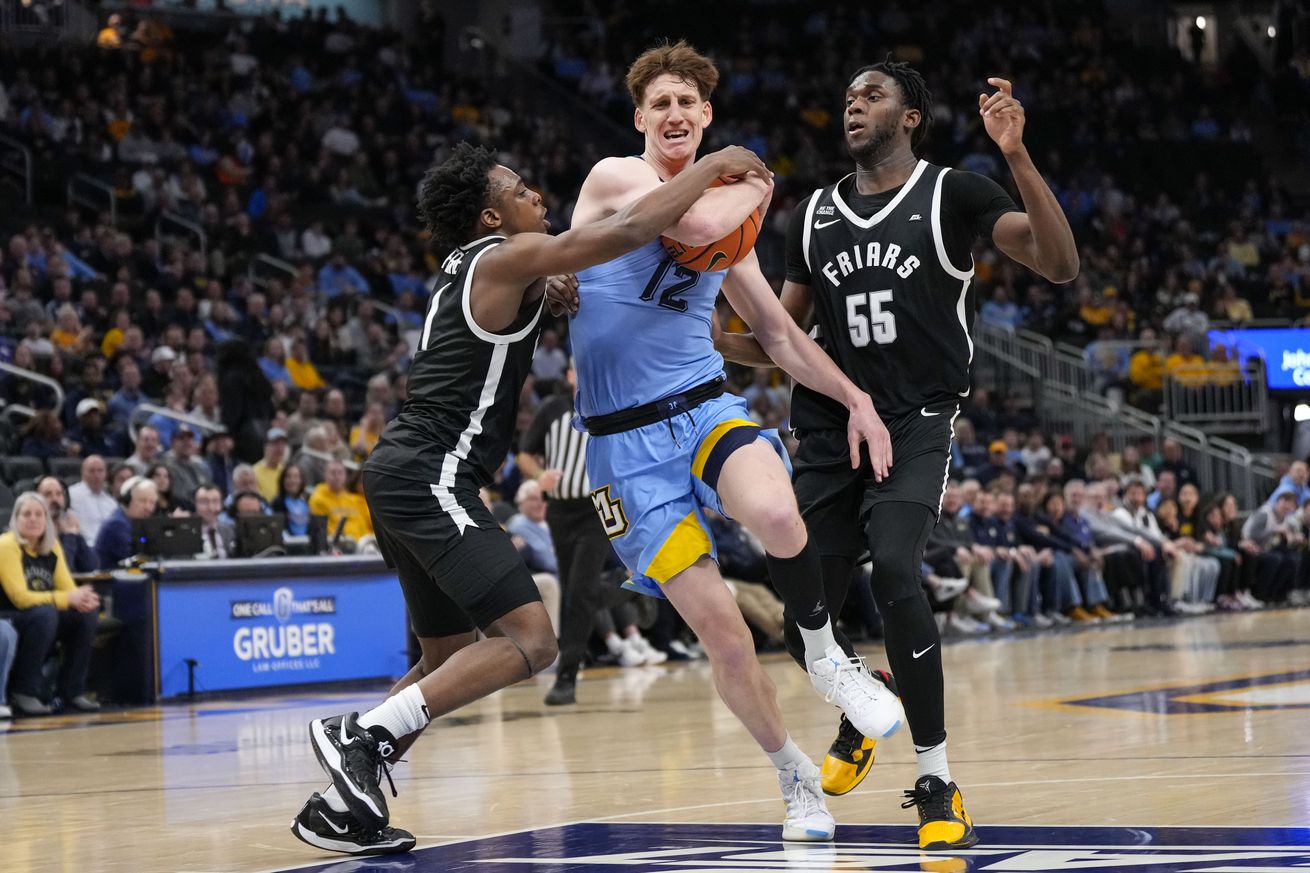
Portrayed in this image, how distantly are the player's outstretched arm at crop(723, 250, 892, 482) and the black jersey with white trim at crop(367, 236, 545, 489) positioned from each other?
0.65 metres

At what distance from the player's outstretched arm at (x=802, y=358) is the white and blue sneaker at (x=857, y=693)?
22.1 inches

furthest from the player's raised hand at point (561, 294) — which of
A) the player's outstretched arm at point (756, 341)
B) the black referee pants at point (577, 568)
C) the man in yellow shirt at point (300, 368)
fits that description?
the man in yellow shirt at point (300, 368)

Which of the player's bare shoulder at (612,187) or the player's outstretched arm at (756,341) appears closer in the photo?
the player's bare shoulder at (612,187)

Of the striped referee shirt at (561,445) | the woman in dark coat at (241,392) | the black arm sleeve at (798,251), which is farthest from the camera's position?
the woman in dark coat at (241,392)

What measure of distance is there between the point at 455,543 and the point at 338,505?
8.48 meters

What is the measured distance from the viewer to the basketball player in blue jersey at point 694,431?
195 inches

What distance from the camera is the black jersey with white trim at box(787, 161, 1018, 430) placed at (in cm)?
533

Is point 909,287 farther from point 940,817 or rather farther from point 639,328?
point 940,817

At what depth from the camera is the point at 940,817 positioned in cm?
468

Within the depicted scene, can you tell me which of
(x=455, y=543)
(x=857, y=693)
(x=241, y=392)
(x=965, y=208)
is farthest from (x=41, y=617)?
(x=965, y=208)

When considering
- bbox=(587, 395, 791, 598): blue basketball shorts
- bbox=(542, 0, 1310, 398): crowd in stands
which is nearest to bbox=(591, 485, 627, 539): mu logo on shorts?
bbox=(587, 395, 791, 598): blue basketball shorts

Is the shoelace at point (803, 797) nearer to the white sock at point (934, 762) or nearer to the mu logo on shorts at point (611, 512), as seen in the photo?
the white sock at point (934, 762)

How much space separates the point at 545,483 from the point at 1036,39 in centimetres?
2385

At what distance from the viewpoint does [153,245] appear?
1786cm
